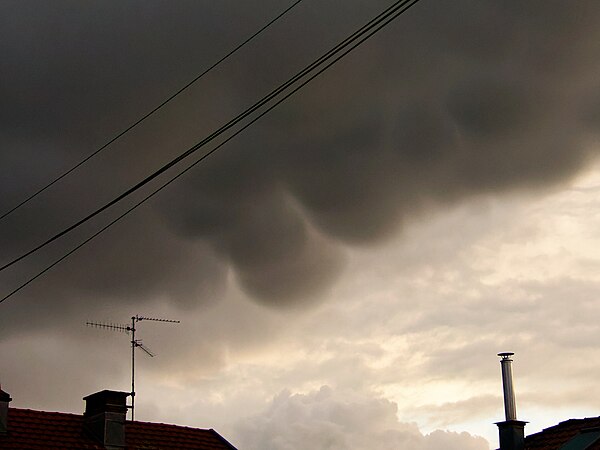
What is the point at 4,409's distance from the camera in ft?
98.8

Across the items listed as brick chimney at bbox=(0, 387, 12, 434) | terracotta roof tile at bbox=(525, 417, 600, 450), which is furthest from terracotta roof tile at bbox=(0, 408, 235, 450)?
terracotta roof tile at bbox=(525, 417, 600, 450)

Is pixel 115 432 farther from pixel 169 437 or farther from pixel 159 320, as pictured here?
pixel 159 320

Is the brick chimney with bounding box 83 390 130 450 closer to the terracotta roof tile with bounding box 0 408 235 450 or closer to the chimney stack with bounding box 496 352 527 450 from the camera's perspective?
the terracotta roof tile with bounding box 0 408 235 450

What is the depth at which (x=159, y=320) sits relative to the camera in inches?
1487

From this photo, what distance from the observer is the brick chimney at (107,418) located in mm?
31672

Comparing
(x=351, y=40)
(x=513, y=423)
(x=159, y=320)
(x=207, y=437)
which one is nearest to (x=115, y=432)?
(x=207, y=437)

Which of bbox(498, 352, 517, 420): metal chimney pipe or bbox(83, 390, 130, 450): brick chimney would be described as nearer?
bbox(83, 390, 130, 450): brick chimney

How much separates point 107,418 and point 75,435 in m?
1.14

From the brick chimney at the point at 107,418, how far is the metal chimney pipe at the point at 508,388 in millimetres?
13779

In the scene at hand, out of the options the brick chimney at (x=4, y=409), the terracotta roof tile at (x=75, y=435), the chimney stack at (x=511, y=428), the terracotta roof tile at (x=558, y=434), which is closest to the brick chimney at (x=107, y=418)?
the terracotta roof tile at (x=75, y=435)

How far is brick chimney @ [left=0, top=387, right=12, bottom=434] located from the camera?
98.0ft

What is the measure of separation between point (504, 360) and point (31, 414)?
17619mm

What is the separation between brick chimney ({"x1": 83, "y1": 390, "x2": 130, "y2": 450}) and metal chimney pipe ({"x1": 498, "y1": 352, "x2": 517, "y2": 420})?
13779 millimetres

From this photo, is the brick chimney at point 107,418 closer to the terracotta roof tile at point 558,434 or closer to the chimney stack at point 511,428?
the chimney stack at point 511,428
